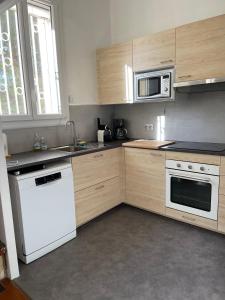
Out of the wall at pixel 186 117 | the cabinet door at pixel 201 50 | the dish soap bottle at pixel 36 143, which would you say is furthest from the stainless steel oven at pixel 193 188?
the dish soap bottle at pixel 36 143

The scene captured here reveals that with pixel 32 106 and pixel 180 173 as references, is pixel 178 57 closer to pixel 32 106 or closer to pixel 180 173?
pixel 180 173

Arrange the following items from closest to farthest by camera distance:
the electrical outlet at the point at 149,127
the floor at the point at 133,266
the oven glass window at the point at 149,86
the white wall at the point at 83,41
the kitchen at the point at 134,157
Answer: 1. the floor at the point at 133,266
2. the kitchen at the point at 134,157
3. the oven glass window at the point at 149,86
4. the white wall at the point at 83,41
5. the electrical outlet at the point at 149,127

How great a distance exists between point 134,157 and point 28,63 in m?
1.63

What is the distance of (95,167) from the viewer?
2.58 meters

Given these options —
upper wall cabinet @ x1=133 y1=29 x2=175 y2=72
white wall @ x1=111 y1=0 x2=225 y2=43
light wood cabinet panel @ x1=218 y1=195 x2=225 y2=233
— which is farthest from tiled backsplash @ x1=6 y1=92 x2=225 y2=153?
white wall @ x1=111 y1=0 x2=225 y2=43

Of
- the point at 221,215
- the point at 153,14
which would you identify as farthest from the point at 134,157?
A: the point at 153,14

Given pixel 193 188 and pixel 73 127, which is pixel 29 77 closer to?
pixel 73 127

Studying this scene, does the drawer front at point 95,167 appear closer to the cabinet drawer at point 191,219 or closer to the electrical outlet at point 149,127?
the electrical outlet at point 149,127

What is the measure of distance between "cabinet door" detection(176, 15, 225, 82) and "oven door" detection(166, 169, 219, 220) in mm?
1015

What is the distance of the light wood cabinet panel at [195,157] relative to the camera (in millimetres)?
2159

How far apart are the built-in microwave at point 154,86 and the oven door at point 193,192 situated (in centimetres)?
87

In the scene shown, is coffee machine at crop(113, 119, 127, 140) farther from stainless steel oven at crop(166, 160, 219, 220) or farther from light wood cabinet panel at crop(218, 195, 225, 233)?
light wood cabinet panel at crop(218, 195, 225, 233)

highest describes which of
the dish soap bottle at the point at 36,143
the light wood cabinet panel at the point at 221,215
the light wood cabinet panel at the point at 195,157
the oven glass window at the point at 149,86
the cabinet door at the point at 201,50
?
the cabinet door at the point at 201,50

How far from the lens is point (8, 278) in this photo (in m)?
1.83
